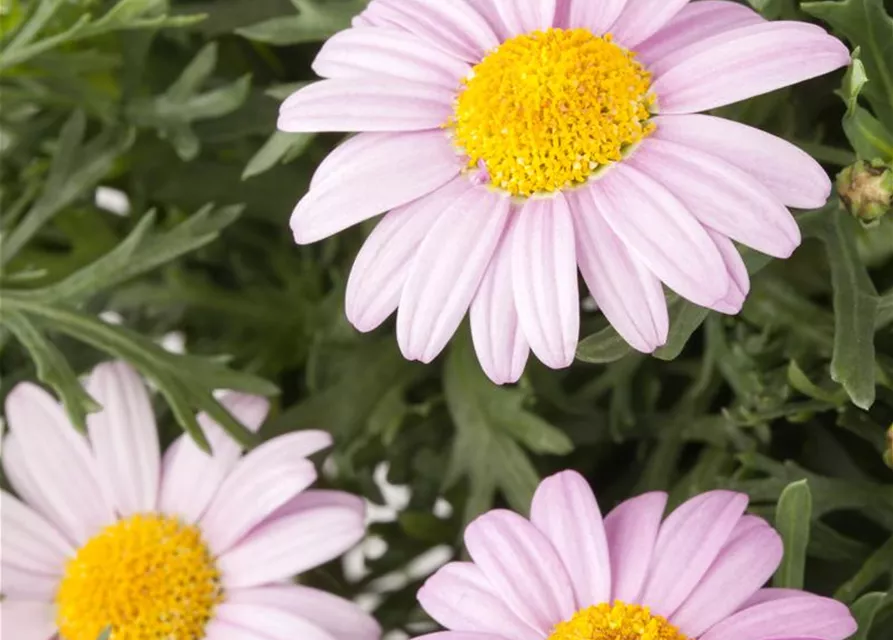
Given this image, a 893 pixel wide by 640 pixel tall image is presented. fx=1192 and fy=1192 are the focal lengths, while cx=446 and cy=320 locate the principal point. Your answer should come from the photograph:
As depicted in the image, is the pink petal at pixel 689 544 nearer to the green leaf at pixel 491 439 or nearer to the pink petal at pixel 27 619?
the green leaf at pixel 491 439

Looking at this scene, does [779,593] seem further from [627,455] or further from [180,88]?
[180,88]

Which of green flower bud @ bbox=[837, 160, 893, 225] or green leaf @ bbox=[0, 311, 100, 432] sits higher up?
green leaf @ bbox=[0, 311, 100, 432]

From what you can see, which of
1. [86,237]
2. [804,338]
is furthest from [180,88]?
[804,338]

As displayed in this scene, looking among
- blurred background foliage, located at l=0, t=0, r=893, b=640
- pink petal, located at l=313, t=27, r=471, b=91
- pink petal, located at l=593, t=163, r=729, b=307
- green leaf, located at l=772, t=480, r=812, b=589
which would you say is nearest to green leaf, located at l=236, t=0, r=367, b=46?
blurred background foliage, located at l=0, t=0, r=893, b=640

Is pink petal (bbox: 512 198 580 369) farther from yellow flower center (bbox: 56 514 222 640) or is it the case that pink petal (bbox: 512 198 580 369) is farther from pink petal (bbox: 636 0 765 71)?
yellow flower center (bbox: 56 514 222 640)

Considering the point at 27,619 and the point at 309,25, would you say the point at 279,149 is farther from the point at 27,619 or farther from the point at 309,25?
the point at 27,619
